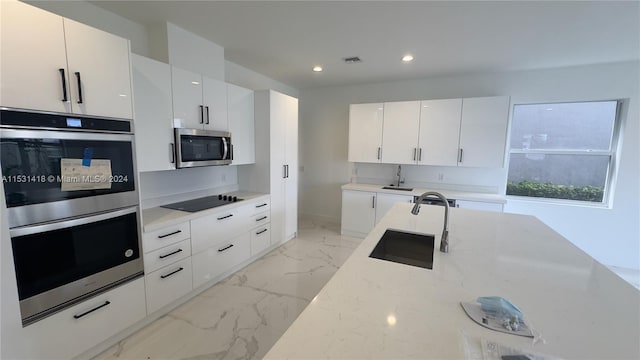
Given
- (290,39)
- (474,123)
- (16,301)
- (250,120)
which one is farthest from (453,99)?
(16,301)

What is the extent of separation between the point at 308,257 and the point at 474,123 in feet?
10.0

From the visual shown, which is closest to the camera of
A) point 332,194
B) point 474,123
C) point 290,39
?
point 290,39

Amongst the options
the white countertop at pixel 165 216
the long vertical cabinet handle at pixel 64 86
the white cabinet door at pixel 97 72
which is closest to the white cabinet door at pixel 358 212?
the white countertop at pixel 165 216

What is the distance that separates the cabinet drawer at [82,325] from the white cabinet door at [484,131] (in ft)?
13.7

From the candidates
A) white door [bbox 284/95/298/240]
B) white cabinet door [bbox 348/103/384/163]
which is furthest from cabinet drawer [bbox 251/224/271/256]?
white cabinet door [bbox 348/103/384/163]

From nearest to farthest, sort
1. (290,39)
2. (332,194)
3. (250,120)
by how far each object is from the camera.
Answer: (290,39), (250,120), (332,194)

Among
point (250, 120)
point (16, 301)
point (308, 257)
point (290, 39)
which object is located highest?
point (290, 39)

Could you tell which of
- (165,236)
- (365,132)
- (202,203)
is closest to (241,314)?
(165,236)

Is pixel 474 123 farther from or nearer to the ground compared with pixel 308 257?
farther from the ground

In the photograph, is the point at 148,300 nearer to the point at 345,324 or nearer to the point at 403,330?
the point at 345,324

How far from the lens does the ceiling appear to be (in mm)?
2105

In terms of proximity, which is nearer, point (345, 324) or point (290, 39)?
point (345, 324)

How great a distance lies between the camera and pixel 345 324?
89 centimetres

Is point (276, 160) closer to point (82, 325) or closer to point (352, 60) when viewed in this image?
point (352, 60)
